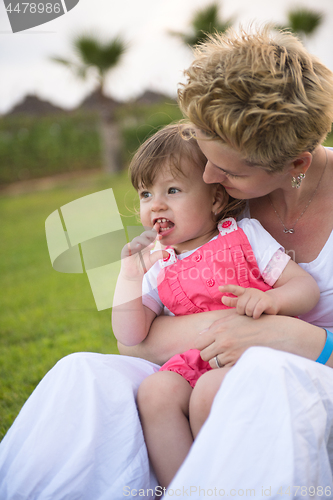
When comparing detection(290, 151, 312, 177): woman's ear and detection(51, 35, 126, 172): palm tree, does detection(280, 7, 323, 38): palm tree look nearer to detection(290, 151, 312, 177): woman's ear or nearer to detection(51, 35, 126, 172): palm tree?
detection(51, 35, 126, 172): palm tree

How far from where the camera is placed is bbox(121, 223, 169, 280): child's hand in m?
1.42

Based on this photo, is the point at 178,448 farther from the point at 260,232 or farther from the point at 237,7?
the point at 237,7

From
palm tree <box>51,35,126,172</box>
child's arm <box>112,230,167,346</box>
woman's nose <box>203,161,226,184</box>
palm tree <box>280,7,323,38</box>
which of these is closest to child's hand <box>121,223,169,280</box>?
child's arm <box>112,230,167,346</box>

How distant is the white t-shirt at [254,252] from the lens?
60.9 inches

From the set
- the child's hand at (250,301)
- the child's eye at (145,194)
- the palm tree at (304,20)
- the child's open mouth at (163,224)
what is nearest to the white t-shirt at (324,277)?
the child's hand at (250,301)

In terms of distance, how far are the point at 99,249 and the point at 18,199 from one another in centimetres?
1265

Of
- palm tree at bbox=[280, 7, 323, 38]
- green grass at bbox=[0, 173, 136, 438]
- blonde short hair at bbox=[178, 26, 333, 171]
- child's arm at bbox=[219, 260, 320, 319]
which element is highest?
blonde short hair at bbox=[178, 26, 333, 171]

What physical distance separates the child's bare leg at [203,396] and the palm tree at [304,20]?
18.6 m

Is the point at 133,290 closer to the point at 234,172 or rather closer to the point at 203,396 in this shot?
the point at 203,396

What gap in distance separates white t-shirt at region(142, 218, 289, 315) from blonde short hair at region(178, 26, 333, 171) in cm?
32

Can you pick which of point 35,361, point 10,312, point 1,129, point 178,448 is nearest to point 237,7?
point 1,129

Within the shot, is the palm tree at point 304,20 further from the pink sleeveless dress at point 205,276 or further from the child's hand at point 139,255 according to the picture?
the child's hand at point 139,255

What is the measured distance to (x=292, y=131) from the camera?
4.21 ft

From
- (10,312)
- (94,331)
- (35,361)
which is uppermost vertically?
(35,361)
